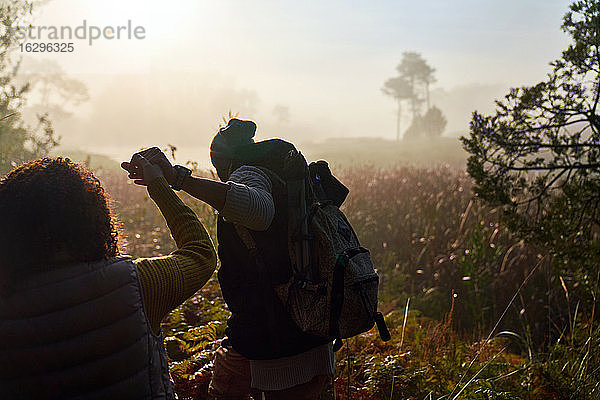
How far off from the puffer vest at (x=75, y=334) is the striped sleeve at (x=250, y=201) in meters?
0.56

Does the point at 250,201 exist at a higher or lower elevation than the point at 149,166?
lower

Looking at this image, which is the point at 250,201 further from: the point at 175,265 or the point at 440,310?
the point at 440,310

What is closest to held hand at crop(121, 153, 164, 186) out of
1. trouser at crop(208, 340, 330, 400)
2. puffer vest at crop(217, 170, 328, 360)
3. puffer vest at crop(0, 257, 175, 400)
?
puffer vest at crop(0, 257, 175, 400)

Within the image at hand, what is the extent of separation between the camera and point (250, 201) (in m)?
2.26

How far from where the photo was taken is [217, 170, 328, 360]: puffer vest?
2.51 m

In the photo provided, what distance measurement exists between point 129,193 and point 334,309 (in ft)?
38.8

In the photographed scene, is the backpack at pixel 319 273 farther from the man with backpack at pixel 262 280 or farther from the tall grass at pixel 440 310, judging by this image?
the tall grass at pixel 440 310

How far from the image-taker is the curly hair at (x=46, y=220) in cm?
166

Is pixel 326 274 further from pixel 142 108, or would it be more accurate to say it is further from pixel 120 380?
pixel 142 108

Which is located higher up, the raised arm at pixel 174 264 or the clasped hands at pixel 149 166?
A: the clasped hands at pixel 149 166

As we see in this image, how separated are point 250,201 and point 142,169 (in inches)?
18.9

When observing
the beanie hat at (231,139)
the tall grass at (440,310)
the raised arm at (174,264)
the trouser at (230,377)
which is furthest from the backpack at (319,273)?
the tall grass at (440,310)

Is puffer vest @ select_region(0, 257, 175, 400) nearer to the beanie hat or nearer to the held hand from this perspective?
the held hand

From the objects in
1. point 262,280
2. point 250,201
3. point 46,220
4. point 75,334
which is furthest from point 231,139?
point 75,334
